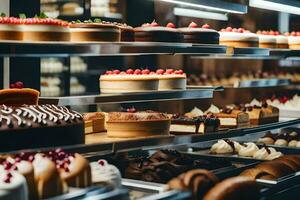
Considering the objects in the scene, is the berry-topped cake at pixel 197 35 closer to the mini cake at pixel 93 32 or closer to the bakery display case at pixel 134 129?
the bakery display case at pixel 134 129

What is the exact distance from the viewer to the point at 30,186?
2926 mm

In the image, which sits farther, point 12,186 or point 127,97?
point 127,97

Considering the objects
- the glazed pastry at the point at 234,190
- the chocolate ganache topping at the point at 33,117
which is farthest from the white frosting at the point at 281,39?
the chocolate ganache topping at the point at 33,117

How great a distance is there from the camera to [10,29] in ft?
11.4

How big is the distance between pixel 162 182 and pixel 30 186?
1136 millimetres

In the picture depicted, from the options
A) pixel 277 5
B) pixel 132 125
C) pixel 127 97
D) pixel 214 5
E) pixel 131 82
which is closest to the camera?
pixel 132 125

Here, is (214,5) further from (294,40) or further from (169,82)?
(294,40)

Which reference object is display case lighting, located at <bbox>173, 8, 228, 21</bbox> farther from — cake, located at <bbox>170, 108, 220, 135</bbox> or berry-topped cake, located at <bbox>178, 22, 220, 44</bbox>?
cake, located at <bbox>170, 108, 220, 135</bbox>

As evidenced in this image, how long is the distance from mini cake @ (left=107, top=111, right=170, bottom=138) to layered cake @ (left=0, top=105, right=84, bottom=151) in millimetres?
622

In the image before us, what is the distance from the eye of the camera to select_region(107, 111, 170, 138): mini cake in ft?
13.6

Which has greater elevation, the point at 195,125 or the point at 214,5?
the point at 214,5

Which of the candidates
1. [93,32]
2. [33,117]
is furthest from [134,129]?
[33,117]

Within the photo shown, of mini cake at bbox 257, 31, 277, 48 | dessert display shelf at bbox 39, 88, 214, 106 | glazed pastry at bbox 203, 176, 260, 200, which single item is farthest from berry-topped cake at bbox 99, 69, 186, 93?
mini cake at bbox 257, 31, 277, 48

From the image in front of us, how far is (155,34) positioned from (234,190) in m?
1.66
